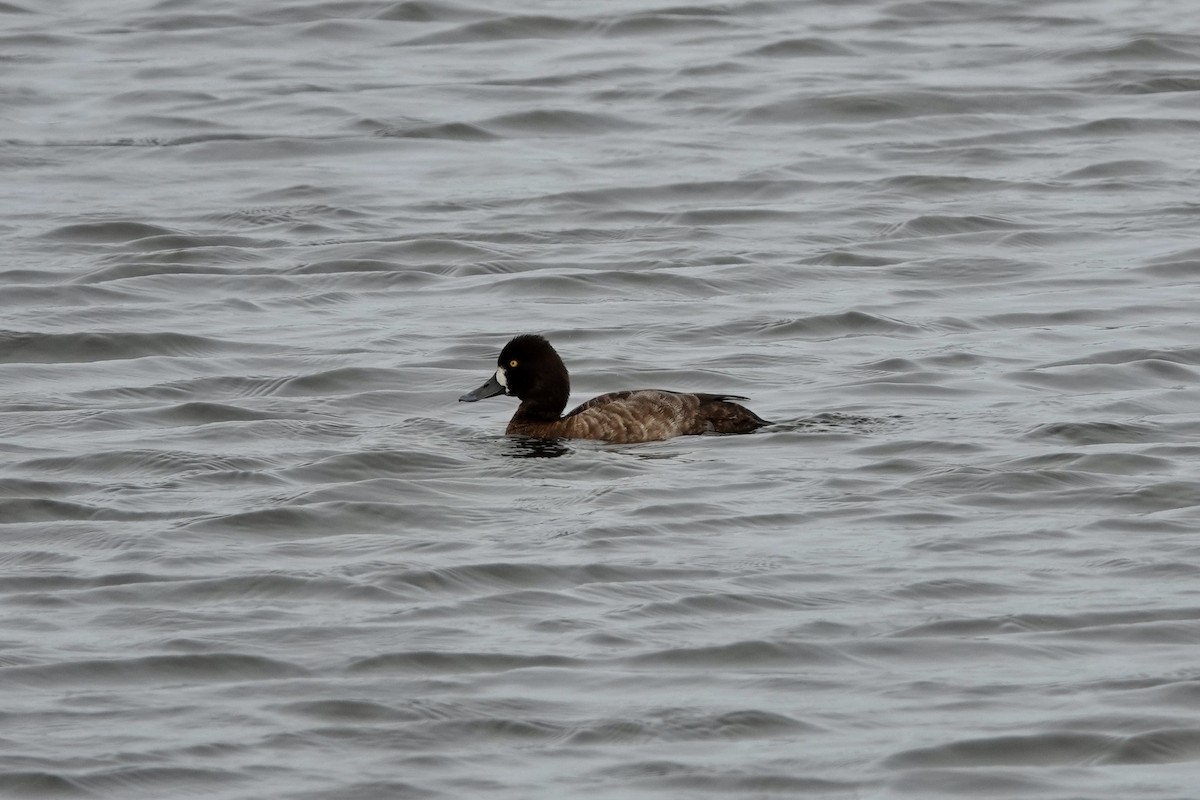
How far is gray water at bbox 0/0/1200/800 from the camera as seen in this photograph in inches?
292

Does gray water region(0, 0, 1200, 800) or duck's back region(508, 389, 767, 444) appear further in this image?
duck's back region(508, 389, 767, 444)

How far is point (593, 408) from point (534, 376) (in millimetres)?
355

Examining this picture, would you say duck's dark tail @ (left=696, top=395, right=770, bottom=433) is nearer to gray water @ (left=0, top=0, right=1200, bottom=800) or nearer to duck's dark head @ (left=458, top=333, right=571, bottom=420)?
gray water @ (left=0, top=0, right=1200, bottom=800)

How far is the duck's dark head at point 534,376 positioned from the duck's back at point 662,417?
0.29m

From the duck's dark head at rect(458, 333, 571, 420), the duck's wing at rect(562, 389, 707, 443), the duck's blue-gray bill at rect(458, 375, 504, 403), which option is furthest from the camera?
the duck's blue-gray bill at rect(458, 375, 504, 403)

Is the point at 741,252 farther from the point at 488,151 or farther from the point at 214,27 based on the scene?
the point at 214,27

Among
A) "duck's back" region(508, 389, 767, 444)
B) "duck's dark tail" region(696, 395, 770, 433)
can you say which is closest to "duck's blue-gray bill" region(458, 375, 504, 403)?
"duck's back" region(508, 389, 767, 444)

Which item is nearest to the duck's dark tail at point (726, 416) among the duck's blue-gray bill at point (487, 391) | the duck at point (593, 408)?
the duck at point (593, 408)

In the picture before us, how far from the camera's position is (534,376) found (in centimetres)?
1159

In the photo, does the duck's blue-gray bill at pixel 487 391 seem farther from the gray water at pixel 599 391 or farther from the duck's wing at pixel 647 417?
the duck's wing at pixel 647 417

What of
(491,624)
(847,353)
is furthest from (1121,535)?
(847,353)

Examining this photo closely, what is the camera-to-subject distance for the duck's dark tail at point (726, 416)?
1120cm

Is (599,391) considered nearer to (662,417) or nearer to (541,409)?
(541,409)

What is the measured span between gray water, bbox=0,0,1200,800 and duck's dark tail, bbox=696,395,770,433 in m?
0.20
